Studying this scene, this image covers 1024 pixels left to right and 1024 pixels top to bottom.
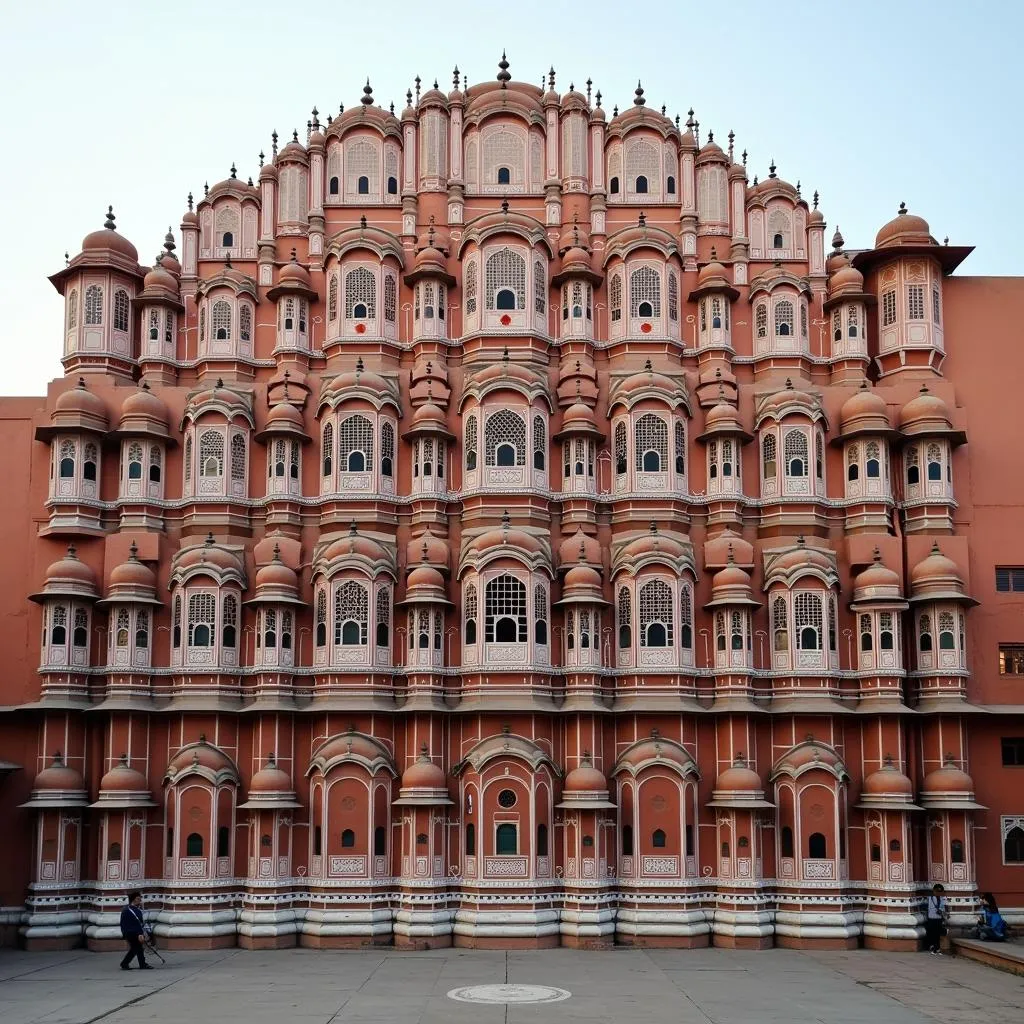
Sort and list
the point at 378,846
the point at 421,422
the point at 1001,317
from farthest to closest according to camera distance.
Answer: the point at 1001,317, the point at 421,422, the point at 378,846

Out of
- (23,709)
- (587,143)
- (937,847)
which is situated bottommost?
(937,847)

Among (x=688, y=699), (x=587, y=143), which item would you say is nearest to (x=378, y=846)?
(x=688, y=699)

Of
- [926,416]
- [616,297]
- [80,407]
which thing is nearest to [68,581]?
[80,407]

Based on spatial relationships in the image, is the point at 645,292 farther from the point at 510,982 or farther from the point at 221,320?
the point at 510,982

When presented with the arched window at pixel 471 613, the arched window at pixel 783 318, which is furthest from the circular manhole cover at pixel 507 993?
the arched window at pixel 783 318

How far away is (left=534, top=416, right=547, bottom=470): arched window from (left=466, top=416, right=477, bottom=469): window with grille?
171 centimetres

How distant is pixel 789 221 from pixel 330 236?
14.1 meters

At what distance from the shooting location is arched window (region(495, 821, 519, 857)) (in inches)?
1300

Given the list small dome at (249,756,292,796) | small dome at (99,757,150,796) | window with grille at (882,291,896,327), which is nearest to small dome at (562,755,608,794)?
small dome at (249,756,292,796)

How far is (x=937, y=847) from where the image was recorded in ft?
110

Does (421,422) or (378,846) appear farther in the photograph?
(421,422)

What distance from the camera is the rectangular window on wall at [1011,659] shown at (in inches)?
1409

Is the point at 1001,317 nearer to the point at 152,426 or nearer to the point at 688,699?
the point at 688,699

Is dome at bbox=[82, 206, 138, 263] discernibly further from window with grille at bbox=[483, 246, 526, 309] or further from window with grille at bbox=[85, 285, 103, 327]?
window with grille at bbox=[483, 246, 526, 309]
